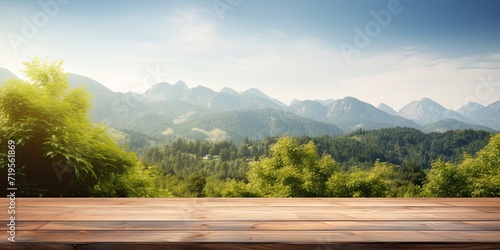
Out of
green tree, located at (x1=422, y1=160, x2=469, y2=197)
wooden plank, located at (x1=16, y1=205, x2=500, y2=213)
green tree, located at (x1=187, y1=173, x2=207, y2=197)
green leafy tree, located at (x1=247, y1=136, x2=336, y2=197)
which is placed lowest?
green tree, located at (x1=187, y1=173, x2=207, y2=197)

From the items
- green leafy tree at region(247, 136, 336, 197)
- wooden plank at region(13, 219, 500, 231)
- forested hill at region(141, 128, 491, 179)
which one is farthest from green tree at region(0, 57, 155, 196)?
forested hill at region(141, 128, 491, 179)

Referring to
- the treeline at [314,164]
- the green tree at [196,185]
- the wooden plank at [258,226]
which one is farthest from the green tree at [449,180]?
the wooden plank at [258,226]

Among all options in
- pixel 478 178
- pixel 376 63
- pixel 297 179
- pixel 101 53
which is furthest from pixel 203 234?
pixel 376 63

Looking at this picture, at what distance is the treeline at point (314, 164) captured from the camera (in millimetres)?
27078

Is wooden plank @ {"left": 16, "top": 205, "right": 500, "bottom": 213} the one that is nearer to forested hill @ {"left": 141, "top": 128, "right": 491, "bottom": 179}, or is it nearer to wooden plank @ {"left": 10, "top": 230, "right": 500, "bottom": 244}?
wooden plank @ {"left": 10, "top": 230, "right": 500, "bottom": 244}

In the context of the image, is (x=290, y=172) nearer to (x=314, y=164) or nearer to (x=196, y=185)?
(x=314, y=164)

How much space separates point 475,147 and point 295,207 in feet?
356

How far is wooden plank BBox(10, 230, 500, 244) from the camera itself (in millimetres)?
998

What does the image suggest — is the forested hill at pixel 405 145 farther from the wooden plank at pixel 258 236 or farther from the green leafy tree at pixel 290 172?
the wooden plank at pixel 258 236

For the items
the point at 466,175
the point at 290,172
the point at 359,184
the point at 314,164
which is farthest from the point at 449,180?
the point at 290,172

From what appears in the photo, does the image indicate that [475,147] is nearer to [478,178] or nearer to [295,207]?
[478,178]

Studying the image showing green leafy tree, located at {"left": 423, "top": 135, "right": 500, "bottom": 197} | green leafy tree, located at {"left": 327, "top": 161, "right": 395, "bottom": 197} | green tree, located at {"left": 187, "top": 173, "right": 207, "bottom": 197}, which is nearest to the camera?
green leafy tree, located at {"left": 327, "top": 161, "right": 395, "bottom": 197}

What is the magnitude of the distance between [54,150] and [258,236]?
6236 millimetres

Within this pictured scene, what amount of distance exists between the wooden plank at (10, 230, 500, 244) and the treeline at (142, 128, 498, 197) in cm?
1626
